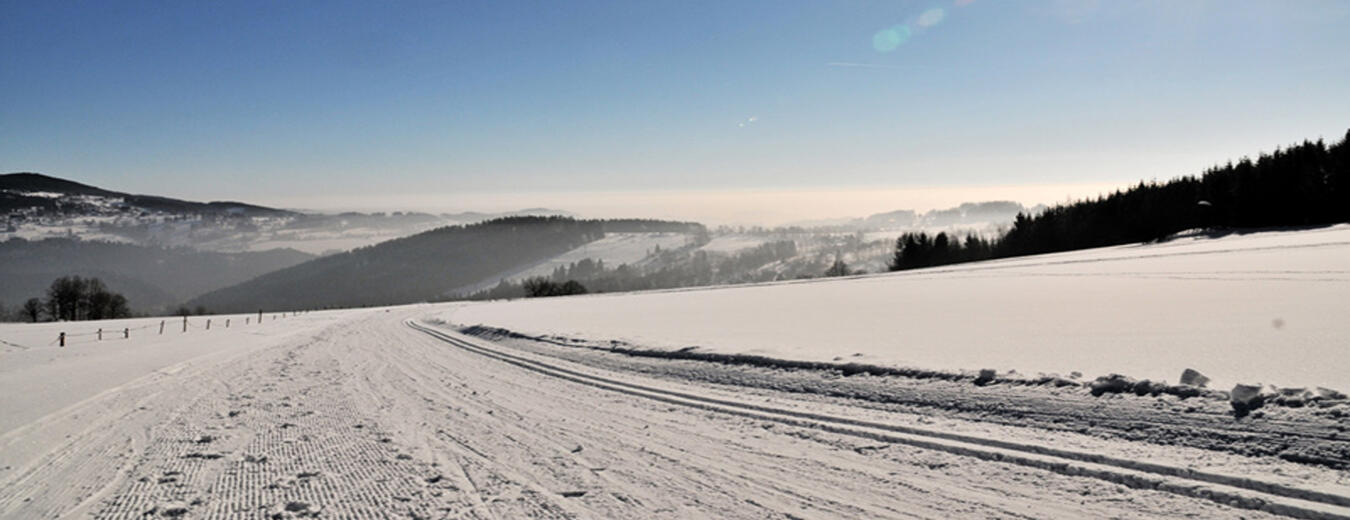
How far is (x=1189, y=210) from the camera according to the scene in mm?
66062

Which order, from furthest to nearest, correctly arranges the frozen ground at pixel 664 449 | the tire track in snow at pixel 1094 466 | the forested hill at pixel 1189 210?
the forested hill at pixel 1189 210
the frozen ground at pixel 664 449
the tire track in snow at pixel 1094 466

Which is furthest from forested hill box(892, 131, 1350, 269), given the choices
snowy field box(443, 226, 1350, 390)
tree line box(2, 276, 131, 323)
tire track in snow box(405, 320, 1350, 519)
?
tree line box(2, 276, 131, 323)

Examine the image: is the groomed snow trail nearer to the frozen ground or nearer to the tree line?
the frozen ground

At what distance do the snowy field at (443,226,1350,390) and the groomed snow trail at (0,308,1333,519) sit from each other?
3.34 metres

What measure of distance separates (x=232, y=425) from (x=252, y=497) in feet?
12.0

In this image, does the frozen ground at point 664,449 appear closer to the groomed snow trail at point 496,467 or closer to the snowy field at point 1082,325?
the groomed snow trail at point 496,467

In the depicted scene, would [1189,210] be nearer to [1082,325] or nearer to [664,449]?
[1082,325]

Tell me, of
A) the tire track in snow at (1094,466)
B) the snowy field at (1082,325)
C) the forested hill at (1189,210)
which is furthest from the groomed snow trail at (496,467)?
the forested hill at (1189,210)

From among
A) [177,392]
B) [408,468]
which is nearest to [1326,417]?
[408,468]

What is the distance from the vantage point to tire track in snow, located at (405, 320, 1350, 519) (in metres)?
3.94

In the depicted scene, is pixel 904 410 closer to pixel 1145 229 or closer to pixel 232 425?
pixel 232 425

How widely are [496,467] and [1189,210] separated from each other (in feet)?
278

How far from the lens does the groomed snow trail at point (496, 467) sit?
15.0 ft

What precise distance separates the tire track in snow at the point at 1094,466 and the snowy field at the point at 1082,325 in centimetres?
239
